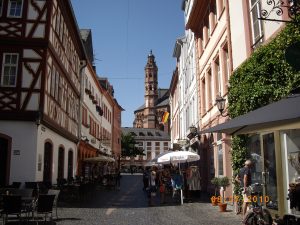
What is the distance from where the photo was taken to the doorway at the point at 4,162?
16.3m

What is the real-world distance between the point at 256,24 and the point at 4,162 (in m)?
11.6

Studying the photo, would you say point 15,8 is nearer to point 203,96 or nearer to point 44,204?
point 203,96

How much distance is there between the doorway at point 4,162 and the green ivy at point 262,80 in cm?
942

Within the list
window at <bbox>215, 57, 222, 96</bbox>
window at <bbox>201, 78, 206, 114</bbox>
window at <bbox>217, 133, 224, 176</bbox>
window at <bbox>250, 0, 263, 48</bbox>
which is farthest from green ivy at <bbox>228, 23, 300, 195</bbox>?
Answer: window at <bbox>201, 78, 206, 114</bbox>

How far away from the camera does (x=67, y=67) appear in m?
23.2

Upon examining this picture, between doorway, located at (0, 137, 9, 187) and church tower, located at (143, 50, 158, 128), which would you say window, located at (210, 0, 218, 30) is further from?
church tower, located at (143, 50, 158, 128)

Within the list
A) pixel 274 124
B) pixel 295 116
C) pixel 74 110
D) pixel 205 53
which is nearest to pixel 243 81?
pixel 274 124

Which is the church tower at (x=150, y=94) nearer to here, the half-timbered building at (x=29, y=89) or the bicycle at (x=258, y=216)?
the half-timbered building at (x=29, y=89)

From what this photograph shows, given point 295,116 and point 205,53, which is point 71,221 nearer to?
point 295,116

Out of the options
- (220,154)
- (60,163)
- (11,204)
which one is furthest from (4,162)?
(220,154)

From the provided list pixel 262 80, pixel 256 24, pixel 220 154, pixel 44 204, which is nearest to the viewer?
pixel 44 204

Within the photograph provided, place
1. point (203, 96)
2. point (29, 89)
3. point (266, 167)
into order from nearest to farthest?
point (266, 167), point (29, 89), point (203, 96)

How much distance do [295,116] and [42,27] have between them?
48.7 feet

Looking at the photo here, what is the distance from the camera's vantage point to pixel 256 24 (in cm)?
1244
